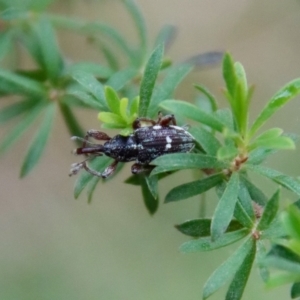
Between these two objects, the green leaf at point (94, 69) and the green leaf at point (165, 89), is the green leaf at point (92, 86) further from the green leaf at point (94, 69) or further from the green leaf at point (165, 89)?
the green leaf at point (94, 69)

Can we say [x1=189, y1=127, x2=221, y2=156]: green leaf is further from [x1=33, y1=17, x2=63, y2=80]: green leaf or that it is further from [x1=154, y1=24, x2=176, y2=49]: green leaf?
[x1=154, y1=24, x2=176, y2=49]: green leaf

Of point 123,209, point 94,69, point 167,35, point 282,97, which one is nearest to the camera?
point 282,97

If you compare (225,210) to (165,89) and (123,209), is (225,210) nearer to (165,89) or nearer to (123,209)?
(165,89)

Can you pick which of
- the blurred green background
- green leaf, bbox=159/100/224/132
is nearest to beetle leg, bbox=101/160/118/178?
green leaf, bbox=159/100/224/132

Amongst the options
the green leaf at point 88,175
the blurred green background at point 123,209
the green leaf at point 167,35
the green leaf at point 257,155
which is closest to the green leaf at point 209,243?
the green leaf at point 257,155

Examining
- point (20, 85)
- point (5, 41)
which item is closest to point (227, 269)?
point (20, 85)

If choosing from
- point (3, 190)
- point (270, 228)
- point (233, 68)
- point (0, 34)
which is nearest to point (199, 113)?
point (233, 68)

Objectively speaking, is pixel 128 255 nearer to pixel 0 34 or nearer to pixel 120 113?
→ pixel 0 34
